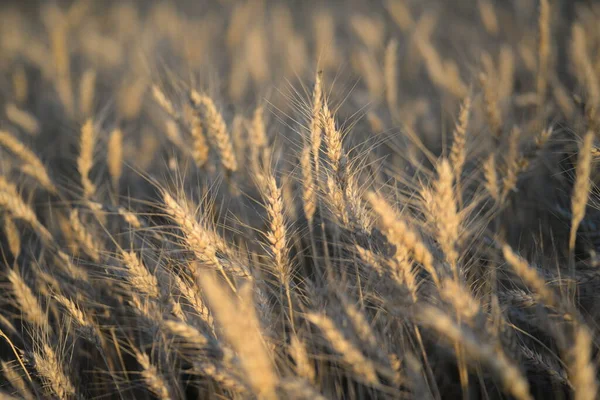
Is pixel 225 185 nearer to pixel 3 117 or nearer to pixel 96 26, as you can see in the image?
pixel 3 117

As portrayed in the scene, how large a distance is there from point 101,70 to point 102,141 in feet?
7.74

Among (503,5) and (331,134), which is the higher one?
(503,5)

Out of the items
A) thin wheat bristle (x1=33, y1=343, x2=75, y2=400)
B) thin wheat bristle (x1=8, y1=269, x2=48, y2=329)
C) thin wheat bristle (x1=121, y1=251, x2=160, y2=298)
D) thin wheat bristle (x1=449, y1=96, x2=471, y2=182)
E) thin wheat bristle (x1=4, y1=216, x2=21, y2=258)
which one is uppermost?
thin wheat bristle (x1=449, y1=96, x2=471, y2=182)

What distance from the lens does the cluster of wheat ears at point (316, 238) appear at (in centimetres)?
110

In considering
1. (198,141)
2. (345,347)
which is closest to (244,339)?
(345,347)

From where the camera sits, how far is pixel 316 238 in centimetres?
191

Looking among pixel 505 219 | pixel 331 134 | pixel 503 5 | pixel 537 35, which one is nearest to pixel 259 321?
pixel 331 134

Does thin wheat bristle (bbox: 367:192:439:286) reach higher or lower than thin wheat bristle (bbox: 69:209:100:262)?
higher

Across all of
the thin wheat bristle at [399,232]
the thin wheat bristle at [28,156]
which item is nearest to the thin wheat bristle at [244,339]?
the thin wheat bristle at [399,232]

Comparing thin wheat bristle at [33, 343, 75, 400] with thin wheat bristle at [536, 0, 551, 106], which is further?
thin wheat bristle at [536, 0, 551, 106]

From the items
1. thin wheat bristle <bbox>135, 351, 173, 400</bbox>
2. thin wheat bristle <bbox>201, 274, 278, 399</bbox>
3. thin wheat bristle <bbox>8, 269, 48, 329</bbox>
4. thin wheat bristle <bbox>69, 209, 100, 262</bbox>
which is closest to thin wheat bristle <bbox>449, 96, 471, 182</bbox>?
thin wheat bristle <bbox>201, 274, 278, 399</bbox>

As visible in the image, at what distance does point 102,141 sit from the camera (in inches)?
104

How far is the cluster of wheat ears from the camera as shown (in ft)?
3.60

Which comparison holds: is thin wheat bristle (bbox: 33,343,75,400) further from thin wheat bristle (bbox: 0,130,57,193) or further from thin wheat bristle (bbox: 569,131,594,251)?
thin wheat bristle (bbox: 569,131,594,251)
